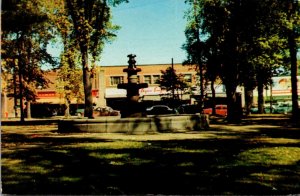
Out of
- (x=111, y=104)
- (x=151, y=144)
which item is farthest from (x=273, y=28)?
(x=111, y=104)

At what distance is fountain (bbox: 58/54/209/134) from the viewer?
1780 centimetres

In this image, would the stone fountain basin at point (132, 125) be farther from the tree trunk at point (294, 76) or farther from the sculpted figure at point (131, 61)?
the tree trunk at point (294, 76)

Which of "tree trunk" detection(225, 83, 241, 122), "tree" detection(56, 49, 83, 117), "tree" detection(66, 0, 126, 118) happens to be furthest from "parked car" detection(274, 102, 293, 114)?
"tree" detection(66, 0, 126, 118)

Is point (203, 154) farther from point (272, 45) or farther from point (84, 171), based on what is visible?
point (272, 45)

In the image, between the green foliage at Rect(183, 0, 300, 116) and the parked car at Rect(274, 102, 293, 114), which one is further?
the parked car at Rect(274, 102, 293, 114)

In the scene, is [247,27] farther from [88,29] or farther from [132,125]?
[132,125]

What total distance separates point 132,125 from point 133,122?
144mm

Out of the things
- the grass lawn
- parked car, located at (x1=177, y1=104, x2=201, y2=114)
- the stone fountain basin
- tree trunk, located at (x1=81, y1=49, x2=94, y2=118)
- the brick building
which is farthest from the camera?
the brick building

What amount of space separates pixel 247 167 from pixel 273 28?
20197 mm

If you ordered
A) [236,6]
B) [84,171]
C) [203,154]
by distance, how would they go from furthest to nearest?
[236,6] → [203,154] → [84,171]

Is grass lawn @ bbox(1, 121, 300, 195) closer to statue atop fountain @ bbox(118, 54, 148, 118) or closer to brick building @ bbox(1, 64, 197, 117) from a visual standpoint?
statue atop fountain @ bbox(118, 54, 148, 118)

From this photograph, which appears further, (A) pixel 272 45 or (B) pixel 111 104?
(B) pixel 111 104

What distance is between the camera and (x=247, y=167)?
8719 mm

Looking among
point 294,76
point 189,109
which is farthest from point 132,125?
point 189,109
